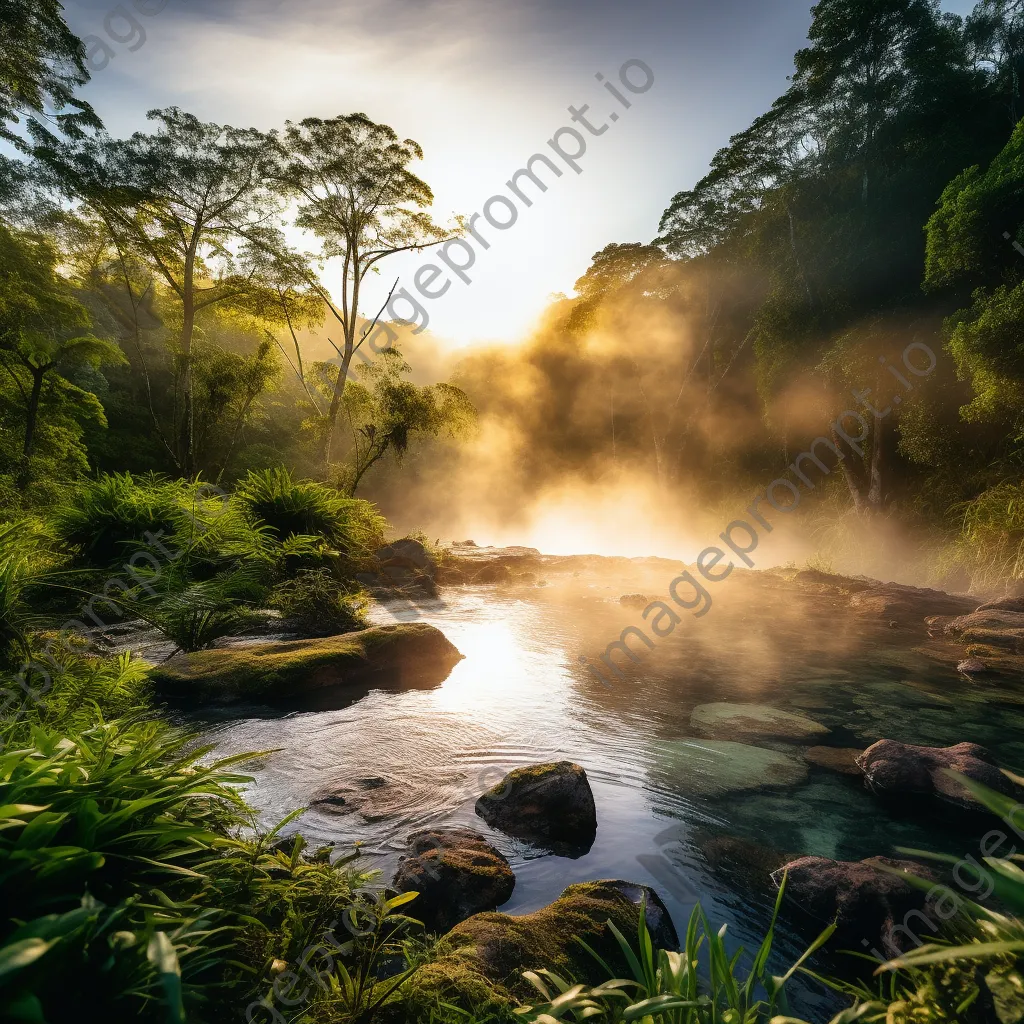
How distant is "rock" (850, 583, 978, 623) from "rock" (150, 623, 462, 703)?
10.4m

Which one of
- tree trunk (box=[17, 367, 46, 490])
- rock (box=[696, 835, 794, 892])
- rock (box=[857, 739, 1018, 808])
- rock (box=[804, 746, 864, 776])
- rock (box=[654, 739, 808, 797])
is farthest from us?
tree trunk (box=[17, 367, 46, 490])

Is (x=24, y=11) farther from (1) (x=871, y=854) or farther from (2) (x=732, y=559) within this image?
(2) (x=732, y=559)

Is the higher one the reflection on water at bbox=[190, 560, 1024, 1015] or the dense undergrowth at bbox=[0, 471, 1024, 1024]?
the dense undergrowth at bbox=[0, 471, 1024, 1024]

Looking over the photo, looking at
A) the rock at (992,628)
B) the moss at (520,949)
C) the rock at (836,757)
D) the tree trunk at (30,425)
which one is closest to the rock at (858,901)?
the moss at (520,949)

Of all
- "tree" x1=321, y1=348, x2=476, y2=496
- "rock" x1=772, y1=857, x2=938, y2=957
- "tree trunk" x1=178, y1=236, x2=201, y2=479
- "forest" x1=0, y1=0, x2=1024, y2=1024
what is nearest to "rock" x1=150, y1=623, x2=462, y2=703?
"forest" x1=0, y1=0, x2=1024, y2=1024

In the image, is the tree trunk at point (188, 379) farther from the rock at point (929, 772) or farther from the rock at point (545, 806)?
the rock at point (929, 772)

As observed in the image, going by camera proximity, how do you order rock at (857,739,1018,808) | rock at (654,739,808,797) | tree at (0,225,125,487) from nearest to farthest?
rock at (857,739,1018,808) < rock at (654,739,808,797) < tree at (0,225,125,487)

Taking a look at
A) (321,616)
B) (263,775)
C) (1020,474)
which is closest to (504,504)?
(1020,474)

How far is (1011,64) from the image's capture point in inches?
669

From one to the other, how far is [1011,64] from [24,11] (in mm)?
27013

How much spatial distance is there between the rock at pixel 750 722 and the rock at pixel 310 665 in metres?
3.59

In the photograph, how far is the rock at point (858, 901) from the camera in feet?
9.98

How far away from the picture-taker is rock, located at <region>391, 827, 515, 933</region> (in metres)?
3.00

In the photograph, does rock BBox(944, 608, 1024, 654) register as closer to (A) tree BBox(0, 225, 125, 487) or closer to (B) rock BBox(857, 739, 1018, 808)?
(B) rock BBox(857, 739, 1018, 808)
